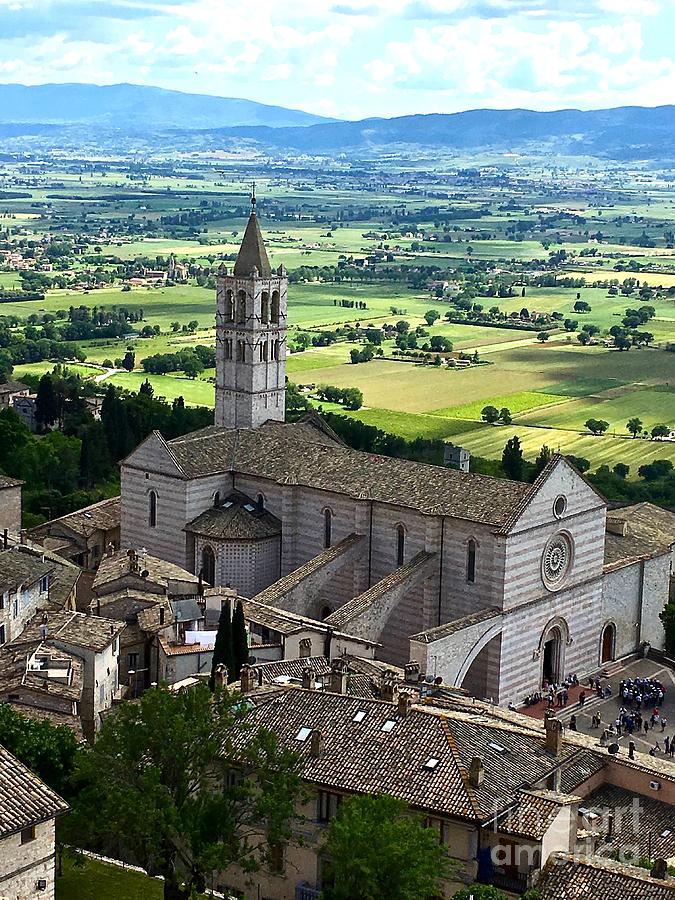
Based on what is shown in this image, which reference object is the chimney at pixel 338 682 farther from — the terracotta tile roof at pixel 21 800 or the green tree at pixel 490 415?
the green tree at pixel 490 415

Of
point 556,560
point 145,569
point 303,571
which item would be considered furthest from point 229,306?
point 556,560

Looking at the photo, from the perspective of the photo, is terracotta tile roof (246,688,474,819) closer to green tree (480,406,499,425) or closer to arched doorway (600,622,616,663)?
arched doorway (600,622,616,663)

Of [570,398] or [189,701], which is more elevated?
[189,701]

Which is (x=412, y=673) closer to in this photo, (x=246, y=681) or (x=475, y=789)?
(x=246, y=681)

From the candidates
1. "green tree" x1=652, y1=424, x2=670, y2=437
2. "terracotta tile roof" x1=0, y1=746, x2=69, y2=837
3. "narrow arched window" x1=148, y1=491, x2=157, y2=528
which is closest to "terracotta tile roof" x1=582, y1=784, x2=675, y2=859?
"terracotta tile roof" x1=0, y1=746, x2=69, y2=837

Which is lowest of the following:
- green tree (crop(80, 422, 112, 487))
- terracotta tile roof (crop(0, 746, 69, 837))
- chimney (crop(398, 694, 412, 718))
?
green tree (crop(80, 422, 112, 487))

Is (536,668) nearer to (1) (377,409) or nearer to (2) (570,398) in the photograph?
(1) (377,409)

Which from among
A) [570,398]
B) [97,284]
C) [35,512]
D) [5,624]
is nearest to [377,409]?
[570,398]
